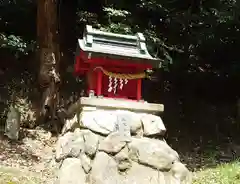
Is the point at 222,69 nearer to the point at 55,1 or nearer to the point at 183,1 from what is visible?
the point at 183,1

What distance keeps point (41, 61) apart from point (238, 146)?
5281 mm

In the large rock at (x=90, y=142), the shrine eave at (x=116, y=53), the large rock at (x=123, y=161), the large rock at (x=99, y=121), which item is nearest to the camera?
the large rock at (x=123, y=161)

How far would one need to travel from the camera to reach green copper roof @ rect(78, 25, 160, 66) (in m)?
6.67

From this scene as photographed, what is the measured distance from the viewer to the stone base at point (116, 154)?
5.80 m

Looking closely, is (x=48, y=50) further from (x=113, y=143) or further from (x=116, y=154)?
(x=116, y=154)

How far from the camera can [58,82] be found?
9.44 meters

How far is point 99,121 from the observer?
21.1ft

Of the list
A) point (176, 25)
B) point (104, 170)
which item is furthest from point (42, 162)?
point (176, 25)

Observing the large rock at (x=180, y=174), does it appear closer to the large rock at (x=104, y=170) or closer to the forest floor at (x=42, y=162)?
the forest floor at (x=42, y=162)

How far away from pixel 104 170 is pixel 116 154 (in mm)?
378

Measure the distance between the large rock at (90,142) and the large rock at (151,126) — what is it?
37.1 inches

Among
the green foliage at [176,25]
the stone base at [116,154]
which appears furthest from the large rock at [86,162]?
the green foliage at [176,25]

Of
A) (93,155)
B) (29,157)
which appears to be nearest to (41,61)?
(29,157)

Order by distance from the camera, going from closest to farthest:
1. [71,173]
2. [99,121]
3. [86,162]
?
[71,173] → [86,162] → [99,121]
